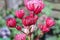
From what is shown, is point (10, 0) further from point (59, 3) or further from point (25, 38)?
point (25, 38)

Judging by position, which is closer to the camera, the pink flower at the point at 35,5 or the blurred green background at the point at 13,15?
the pink flower at the point at 35,5

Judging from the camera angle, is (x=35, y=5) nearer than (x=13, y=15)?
Yes

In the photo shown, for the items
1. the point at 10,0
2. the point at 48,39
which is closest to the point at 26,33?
the point at 48,39

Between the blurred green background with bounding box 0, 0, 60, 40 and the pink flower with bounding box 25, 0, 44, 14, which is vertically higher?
the pink flower with bounding box 25, 0, 44, 14

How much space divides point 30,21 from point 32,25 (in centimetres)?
5

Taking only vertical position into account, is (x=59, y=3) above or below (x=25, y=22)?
below

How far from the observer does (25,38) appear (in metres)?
0.88

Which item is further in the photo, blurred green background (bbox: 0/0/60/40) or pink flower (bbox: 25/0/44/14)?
blurred green background (bbox: 0/0/60/40)

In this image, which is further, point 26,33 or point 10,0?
point 10,0

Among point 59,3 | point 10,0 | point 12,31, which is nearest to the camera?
point 12,31

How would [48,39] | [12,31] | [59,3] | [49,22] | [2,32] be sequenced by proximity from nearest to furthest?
[49,22], [2,32], [12,31], [48,39], [59,3]

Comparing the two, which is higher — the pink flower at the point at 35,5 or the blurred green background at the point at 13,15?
the pink flower at the point at 35,5

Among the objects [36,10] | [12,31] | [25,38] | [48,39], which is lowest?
[48,39]

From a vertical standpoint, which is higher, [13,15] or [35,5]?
[35,5]
